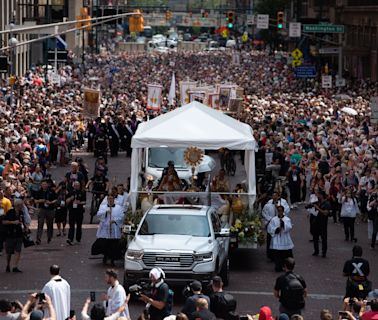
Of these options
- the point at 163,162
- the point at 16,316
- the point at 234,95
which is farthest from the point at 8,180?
the point at 234,95

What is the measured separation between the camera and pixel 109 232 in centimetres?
2397

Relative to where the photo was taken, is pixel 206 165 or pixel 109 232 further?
pixel 206 165

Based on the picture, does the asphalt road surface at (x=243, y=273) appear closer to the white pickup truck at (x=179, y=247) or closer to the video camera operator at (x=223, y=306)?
the white pickup truck at (x=179, y=247)

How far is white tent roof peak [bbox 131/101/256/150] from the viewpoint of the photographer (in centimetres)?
2477

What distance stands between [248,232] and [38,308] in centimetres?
892

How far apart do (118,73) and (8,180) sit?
215ft

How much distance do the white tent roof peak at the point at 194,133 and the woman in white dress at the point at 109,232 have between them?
1.38 m

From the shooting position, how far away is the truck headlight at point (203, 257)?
814 inches

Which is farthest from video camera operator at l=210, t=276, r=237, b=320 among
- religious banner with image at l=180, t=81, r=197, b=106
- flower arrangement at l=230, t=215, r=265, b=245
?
religious banner with image at l=180, t=81, r=197, b=106

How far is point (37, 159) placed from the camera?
117ft

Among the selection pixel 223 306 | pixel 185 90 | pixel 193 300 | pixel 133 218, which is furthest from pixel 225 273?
pixel 185 90

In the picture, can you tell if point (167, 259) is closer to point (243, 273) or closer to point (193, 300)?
point (243, 273)

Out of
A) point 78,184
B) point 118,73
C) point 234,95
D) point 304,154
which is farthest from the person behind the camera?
point 118,73

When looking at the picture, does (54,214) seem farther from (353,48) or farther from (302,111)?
(353,48)
